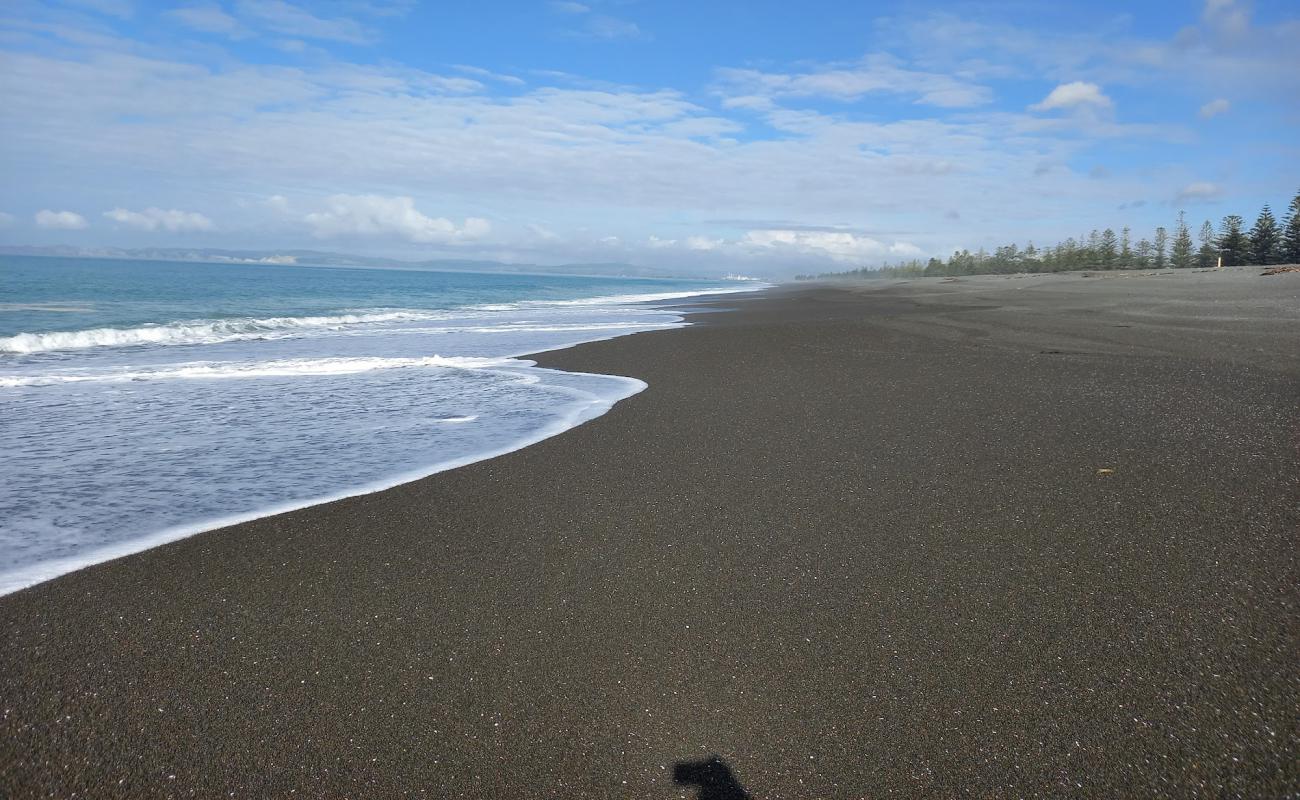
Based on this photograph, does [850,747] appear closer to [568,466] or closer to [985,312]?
[568,466]

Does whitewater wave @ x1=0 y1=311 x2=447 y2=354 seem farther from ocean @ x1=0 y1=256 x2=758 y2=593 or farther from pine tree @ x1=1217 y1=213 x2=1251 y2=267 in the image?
pine tree @ x1=1217 y1=213 x2=1251 y2=267

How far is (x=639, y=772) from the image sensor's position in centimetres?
248

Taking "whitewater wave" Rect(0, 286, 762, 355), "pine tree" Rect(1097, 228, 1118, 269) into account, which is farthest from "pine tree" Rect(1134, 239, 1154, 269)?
"whitewater wave" Rect(0, 286, 762, 355)

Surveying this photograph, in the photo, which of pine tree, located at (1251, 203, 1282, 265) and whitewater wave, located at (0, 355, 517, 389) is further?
pine tree, located at (1251, 203, 1282, 265)

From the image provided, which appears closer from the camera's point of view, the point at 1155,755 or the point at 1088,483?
the point at 1155,755

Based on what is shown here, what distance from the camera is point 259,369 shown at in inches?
496

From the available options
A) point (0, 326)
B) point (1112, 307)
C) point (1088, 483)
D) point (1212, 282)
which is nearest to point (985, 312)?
point (1112, 307)

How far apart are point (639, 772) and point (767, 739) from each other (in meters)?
0.50

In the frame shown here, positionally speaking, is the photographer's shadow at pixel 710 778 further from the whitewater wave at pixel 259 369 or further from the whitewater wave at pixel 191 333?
the whitewater wave at pixel 191 333

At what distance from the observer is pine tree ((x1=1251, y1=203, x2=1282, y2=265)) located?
57188 millimetres

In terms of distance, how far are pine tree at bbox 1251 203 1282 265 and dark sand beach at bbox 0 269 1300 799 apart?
68.9 m

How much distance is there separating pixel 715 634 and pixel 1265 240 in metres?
76.0

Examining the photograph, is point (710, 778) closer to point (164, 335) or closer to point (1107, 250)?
point (164, 335)

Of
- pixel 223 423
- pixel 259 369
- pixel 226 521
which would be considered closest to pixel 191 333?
pixel 259 369
